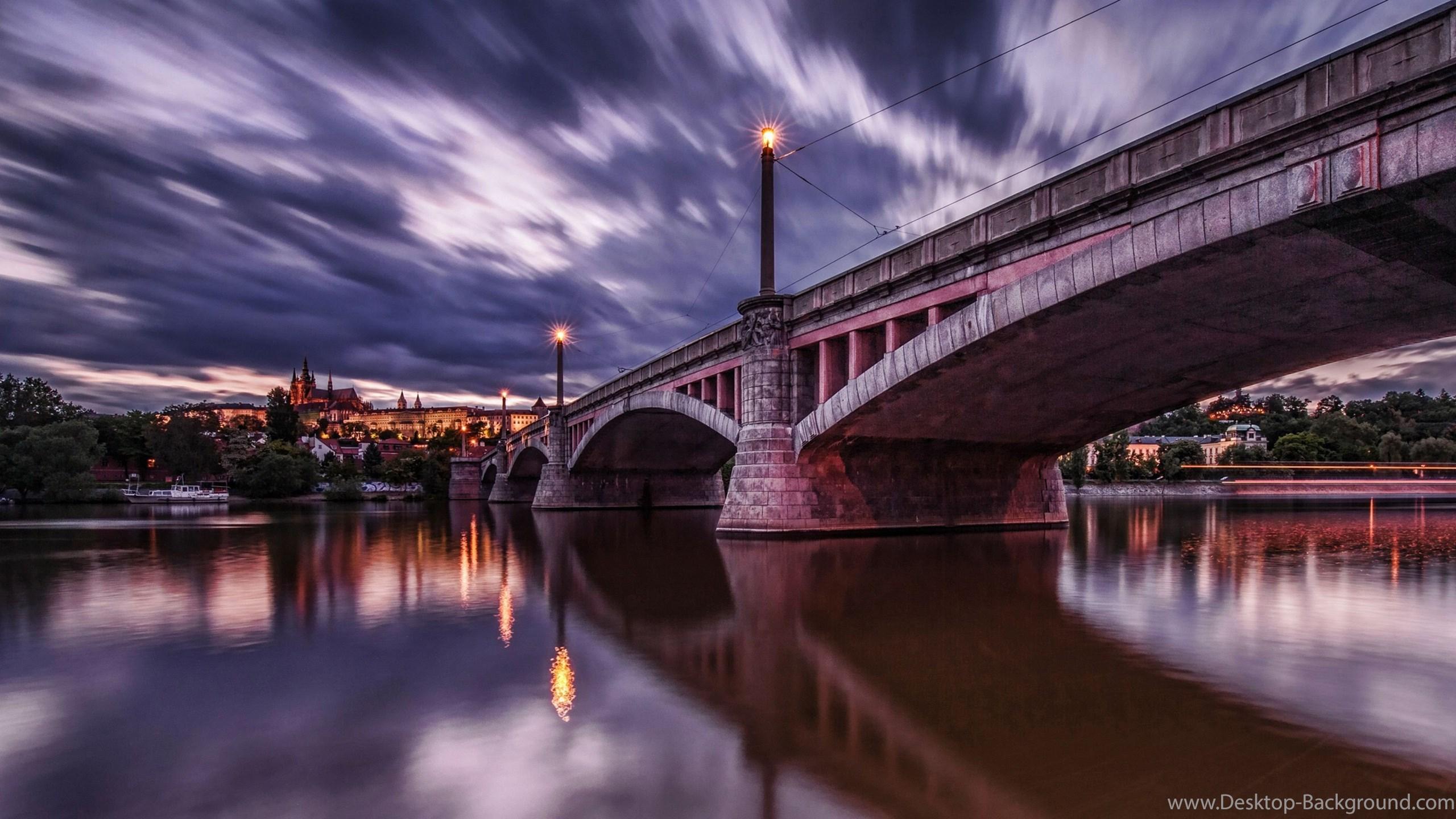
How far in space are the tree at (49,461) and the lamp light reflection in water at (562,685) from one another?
8692 cm

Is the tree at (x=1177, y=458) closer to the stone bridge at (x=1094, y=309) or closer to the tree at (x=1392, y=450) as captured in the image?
the tree at (x=1392, y=450)

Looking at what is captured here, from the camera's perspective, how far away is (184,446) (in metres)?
102

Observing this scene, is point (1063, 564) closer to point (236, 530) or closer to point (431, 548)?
point (431, 548)

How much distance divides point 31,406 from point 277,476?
4176cm

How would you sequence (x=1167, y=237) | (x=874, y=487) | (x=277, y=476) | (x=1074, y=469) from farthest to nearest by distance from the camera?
1. (x=1074, y=469)
2. (x=277, y=476)
3. (x=874, y=487)
4. (x=1167, y=237)

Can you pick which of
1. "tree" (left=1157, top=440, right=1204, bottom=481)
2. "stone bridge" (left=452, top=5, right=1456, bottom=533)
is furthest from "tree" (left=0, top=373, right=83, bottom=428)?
"tree" (left=1157, top=440, right=1204, bottom=481)

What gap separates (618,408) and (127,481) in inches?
3797

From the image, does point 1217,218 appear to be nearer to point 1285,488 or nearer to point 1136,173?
point 1136,173

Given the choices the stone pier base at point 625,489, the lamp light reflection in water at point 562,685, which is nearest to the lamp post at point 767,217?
the lamp light reflection in water at point 562,685

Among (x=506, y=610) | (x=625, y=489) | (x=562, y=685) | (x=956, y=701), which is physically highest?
(x=956, y=701)

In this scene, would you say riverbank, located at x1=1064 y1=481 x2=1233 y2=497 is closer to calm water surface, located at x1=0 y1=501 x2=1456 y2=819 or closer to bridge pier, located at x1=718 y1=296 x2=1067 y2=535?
bridge pier, located at x1=718 y1=296 x2=1067 y2=535

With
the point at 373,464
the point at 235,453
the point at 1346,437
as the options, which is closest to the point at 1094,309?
the point at 235,453

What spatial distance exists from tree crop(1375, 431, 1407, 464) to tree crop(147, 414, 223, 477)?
6762 inches

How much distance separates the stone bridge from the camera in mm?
13086
